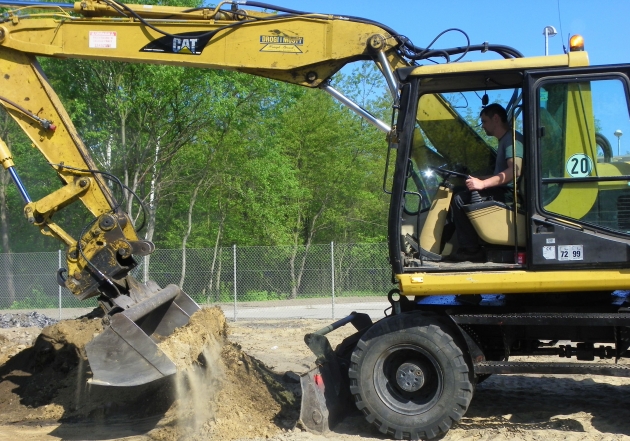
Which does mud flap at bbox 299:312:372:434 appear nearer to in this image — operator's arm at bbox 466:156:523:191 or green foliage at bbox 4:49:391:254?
operator's arm at bbox 466:156:523:191

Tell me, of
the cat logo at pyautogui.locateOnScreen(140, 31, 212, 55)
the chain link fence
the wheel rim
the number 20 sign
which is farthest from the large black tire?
the chain link fence

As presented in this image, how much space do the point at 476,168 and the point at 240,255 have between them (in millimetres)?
12333

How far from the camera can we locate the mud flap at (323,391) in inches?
231

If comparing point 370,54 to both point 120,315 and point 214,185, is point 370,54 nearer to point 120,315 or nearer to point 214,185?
point 120,315

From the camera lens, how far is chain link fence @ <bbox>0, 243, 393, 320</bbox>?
17.9m

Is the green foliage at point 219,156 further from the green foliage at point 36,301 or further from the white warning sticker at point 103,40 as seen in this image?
the white warning sticker at point 103,40

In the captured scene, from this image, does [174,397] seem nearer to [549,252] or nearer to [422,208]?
[422,208]

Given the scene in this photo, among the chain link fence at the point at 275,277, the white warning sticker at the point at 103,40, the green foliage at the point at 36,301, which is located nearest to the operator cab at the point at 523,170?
the white warning sticker at the point at 103,40

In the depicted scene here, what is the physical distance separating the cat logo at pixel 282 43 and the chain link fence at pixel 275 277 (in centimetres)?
1130

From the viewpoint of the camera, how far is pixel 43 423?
700cm

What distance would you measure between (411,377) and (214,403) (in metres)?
1.90

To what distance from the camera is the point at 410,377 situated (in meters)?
5.69

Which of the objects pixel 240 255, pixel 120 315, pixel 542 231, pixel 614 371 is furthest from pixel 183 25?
pixel 240 255

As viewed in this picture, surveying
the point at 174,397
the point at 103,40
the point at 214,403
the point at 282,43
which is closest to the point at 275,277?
the point at 174,397
